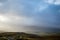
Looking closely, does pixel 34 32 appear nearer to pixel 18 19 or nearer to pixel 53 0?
pixel 18 19

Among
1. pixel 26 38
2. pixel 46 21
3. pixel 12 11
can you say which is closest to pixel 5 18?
pixel 12 11

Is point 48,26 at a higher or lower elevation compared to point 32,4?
lower

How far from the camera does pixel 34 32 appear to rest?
737 millimetres

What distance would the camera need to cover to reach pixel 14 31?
0.75 meters

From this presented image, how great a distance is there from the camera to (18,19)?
740 mm

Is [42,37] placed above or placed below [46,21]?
below

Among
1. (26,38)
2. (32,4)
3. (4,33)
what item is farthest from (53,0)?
(4,33)

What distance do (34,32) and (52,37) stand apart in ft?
0.52

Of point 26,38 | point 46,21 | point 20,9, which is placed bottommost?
point 26,38

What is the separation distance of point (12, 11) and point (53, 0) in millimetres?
342

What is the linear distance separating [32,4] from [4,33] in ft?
1.15

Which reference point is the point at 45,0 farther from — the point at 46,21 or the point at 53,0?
the point at 46,21

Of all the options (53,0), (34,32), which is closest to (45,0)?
(53,0)

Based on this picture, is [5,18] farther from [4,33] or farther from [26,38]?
[26,38]
